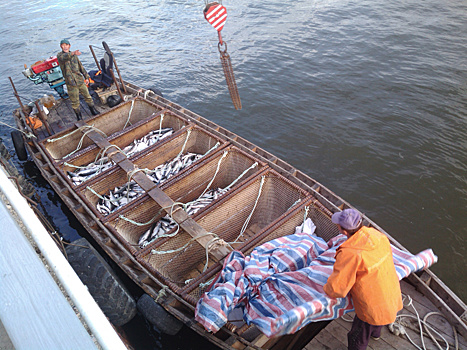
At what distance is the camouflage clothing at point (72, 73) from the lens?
9484 mm

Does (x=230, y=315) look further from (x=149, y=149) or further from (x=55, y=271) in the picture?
(x=149, y=149)

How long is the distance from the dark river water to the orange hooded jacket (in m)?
4.60

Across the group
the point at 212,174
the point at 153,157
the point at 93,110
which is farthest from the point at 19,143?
the point at 212,174

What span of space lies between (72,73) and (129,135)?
2602 mm

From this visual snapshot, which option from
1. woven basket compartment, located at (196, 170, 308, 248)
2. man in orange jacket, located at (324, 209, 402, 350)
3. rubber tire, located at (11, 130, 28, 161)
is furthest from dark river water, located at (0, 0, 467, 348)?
man in orange jacket, located at (324, 209, 402, 350)

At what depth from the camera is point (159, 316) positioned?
603 cm

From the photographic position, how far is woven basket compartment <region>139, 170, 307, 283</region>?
255 inches

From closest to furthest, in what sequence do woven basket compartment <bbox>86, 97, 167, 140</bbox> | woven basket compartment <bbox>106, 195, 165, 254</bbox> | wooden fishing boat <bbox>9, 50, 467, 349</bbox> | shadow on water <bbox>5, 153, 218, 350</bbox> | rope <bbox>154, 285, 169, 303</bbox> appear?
wooden fishing boat <bbox>9, 50, 467, 349</bbox> < rope <bbox>154, 285, 169, 303</bbox> < shadow on water <bbox>5, 153, 218, 350</bbox> < woven basket compartment <bbox>106, 195, 165, 254</bbox> < woven basket compartment <bbox>86, 97, 167, 140</bbox>

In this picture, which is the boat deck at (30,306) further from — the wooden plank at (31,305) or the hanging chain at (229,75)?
the hanging chain at (229,75)

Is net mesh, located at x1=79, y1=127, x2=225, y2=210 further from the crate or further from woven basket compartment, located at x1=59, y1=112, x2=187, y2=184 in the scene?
the crate

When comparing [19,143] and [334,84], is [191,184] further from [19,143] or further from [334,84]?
[334,84]

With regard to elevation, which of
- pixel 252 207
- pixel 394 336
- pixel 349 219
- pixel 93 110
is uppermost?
pixel 349 219

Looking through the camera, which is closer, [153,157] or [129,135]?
[153,157]

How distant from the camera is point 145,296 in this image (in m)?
6.32
